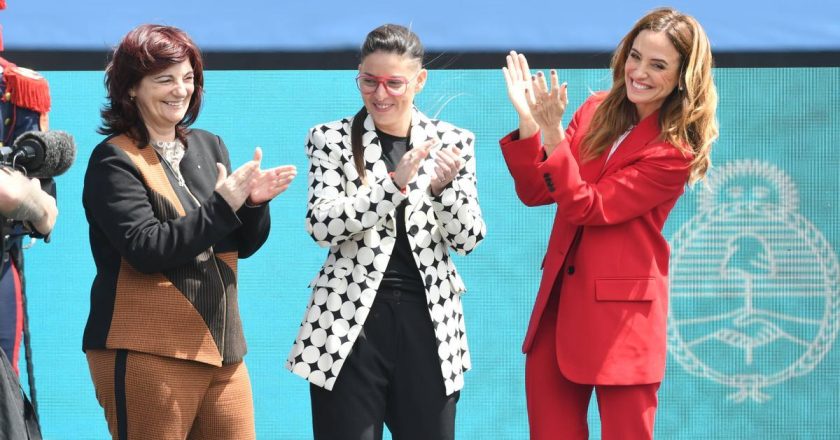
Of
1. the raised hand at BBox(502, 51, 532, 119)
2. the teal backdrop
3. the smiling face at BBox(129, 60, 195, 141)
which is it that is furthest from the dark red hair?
the teal backdrop

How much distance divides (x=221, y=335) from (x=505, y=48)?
1.83 meters

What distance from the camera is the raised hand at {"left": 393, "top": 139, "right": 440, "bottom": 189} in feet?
8.93

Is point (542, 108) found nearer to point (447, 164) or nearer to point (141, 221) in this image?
point (447, 164)

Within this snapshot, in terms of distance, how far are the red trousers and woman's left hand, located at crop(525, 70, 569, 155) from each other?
1.40ft

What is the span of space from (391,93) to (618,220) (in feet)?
2.18

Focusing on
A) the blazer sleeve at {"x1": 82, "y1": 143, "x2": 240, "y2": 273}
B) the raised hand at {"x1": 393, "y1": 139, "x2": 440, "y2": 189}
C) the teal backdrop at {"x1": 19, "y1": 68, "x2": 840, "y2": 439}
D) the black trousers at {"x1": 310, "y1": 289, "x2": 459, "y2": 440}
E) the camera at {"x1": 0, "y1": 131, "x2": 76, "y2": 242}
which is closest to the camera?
the camera at {"x1": 0, "y1": 131, "x2": 76, "y2": 242}

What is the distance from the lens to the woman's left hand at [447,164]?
2.78 meters

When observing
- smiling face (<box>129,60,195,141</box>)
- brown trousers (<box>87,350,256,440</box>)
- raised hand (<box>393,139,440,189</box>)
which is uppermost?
smiling face (<box>129,60,195,141</box>)

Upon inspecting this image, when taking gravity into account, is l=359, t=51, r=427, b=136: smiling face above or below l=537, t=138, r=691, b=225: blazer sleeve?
above

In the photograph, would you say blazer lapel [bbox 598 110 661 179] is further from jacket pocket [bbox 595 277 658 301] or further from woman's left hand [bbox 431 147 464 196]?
woman's left hand [bbox 431 147 464 196]

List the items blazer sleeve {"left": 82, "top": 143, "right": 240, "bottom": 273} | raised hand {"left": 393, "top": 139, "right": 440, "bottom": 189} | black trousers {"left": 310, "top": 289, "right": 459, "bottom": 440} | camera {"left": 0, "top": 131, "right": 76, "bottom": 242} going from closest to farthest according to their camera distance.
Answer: camera {"left": 0, "top": 131, "right": 76, "bottom": 242} → blazer sleeve {"left": 82, "top": 143, "right": 240, "bottom": 273} → raised hand {"left": 393, "top": 139, "right": 440, "bottom": 189} → black trousers {"left": 310, "top": 289, "right": 459, "bottom": 440}

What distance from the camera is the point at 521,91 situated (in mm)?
2879

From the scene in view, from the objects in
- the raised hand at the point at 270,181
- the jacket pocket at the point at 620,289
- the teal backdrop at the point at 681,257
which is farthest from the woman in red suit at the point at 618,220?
the teal backdrop at the point at 681,257

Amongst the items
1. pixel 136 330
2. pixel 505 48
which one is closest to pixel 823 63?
pixel 505 48
